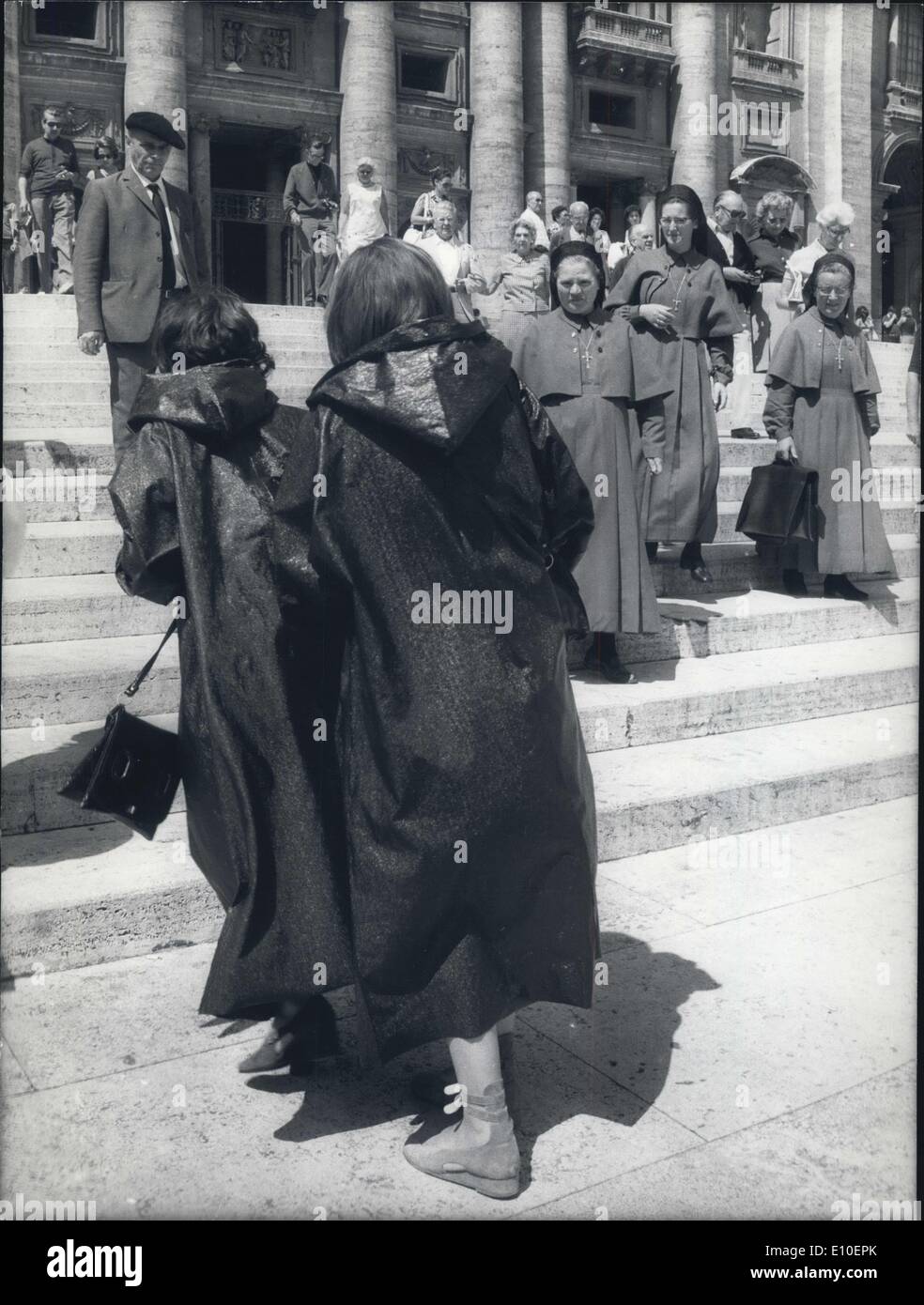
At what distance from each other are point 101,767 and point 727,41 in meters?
32.5

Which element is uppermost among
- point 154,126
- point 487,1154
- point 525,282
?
point 525,282

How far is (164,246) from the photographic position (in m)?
6.55

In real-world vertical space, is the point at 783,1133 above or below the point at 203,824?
below

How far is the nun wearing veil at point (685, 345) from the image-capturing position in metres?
7.41

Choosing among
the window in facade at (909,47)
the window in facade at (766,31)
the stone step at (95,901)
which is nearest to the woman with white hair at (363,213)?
the stone step at (95,901)

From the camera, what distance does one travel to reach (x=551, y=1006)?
3.76 meters

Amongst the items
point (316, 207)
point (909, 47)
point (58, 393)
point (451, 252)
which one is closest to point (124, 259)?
point (58, 393)

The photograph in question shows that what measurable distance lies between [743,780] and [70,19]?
75.5ft

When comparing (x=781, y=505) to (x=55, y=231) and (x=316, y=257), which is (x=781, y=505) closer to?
(x=316, y=257)

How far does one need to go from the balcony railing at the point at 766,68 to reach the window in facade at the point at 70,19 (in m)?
15.3

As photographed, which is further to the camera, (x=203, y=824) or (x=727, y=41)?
(x=727, y=41)

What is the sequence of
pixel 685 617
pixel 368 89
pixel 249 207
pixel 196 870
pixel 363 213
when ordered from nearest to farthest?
pixel 196 870 < pixel 685 617 < pixel 363 213 < pixel 368 89 < pixel 249 207

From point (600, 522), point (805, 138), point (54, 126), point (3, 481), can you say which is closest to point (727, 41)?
point (805, 138)
